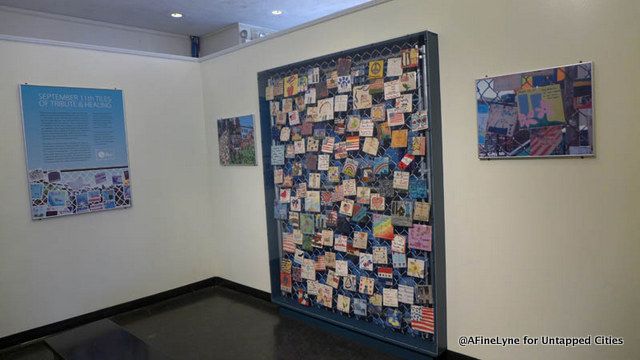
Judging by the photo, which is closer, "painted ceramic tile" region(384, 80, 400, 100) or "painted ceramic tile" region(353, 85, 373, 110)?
"painted ceramic tile" region(384, 80, 400, 100)

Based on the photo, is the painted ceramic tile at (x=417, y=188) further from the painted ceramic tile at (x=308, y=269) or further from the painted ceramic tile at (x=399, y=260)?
the painted ceramic tile at (x=308, y=269)

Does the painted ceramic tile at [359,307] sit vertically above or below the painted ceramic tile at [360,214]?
below

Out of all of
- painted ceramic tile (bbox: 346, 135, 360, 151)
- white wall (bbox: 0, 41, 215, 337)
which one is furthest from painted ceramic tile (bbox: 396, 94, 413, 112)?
white wall (bbox: 0, 41, 215, 337)

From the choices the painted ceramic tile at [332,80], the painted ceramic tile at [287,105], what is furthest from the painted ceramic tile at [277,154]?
the painted ceramic tile at [332,80]

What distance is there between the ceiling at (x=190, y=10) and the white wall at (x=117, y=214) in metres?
0.84

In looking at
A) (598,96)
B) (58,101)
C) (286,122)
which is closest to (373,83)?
(286,122)

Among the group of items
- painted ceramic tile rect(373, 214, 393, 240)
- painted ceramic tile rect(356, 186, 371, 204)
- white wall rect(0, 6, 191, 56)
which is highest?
white wall rect(0, 6, 191, 56)

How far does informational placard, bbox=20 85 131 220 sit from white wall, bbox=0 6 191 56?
5.65 ft

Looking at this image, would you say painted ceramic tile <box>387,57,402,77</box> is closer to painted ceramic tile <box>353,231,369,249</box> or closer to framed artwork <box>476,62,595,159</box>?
framed artwork <box>476,62,595,159</box>

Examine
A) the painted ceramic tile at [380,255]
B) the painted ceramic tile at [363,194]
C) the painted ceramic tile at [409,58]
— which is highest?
the painted ceramic tile at [409,58]

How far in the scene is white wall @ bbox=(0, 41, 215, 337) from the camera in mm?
3029

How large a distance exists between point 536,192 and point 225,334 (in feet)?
7.51

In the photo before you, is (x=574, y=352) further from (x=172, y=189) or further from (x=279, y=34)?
(x=172, y=189)

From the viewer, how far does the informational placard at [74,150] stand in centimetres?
310
